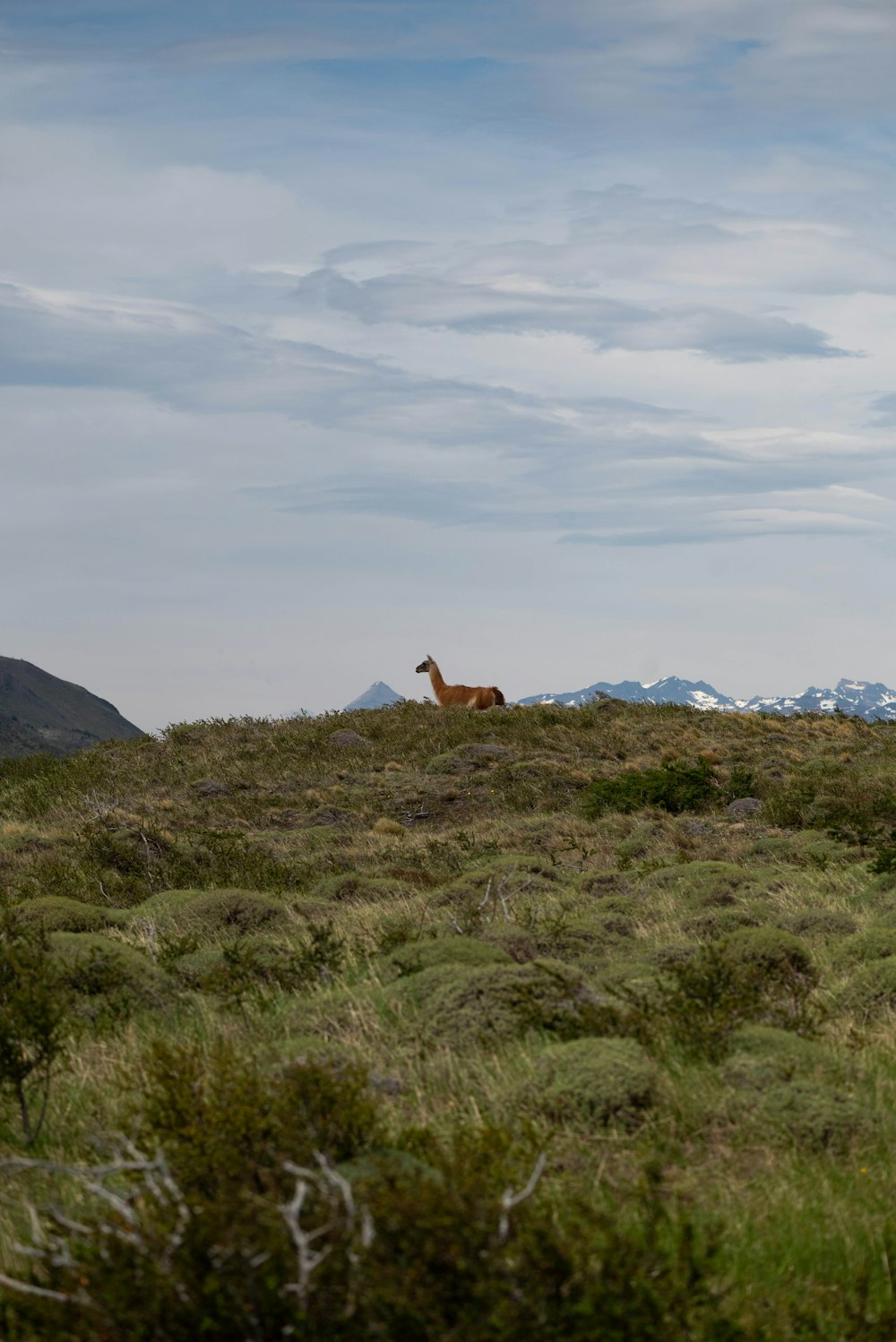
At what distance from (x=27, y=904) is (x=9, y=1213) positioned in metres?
6.11

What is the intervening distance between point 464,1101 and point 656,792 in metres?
16.6

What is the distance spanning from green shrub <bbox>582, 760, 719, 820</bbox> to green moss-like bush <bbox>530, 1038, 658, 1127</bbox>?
50.8ft

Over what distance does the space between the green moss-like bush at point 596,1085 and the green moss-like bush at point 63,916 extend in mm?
5588

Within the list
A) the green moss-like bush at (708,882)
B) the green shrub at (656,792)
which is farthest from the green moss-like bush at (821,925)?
the green shrub at (656,792)

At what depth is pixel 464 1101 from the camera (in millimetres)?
5402

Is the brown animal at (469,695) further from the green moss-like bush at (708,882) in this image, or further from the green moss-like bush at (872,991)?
the green moss-like bush at (872,991)

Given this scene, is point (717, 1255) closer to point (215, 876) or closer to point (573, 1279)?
point (573, 1279)

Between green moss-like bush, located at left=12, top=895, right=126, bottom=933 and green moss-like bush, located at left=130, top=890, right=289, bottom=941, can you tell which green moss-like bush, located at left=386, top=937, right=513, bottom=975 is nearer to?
green moss-like bush, located at left=130, top=890, right=289, bottom=941

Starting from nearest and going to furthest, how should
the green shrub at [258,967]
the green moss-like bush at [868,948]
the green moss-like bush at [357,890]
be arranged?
Answer: the green shrub at [258,967]
the green moss-like bush at [868,948]
the green moss-like bush at [357,890]

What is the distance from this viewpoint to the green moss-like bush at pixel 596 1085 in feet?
16.9

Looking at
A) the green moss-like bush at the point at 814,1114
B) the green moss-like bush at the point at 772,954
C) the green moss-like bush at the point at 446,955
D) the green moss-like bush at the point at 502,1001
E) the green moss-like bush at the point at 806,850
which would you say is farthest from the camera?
the green moss-like bush at the point at 806,850

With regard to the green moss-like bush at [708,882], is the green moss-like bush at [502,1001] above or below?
below

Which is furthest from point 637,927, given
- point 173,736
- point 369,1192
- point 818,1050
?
point 173,736

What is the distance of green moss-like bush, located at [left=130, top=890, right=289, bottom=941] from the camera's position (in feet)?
35.7
